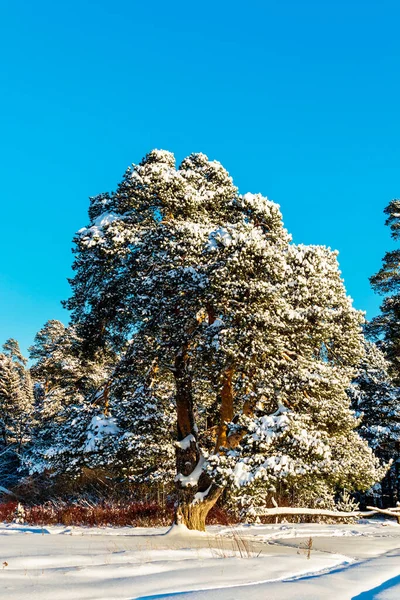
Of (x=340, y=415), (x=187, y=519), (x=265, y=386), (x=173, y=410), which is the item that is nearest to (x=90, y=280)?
(x=173, y=410)

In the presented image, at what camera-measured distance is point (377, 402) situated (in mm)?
27703

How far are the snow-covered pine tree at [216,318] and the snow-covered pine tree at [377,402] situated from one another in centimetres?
1599

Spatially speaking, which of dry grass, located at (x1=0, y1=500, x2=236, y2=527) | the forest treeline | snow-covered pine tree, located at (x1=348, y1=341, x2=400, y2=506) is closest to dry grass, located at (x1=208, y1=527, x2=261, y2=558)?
the forest treeline

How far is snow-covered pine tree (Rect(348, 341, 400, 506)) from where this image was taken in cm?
2723

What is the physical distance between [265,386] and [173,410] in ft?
16.1

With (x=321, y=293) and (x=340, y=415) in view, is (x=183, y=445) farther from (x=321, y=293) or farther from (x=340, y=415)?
(x=321, y=293)

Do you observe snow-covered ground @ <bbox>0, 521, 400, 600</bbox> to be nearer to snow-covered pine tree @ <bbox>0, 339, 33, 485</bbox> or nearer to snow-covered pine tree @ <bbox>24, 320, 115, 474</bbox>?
snow-covered pine tree @ <bbox>24, 320, 115, 474</bbox>

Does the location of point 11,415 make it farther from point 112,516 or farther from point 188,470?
point 188,470

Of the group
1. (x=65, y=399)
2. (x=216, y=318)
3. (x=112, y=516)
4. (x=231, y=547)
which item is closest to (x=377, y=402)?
(x=112, y=516)

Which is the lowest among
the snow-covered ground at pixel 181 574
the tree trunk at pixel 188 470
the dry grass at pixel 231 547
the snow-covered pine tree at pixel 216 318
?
the dry grass at pixel 231 547

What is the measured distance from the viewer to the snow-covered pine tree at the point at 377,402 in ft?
89.4

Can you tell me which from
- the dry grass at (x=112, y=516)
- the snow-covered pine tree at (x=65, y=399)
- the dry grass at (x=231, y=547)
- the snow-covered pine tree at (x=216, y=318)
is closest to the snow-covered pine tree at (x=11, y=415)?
the snow-covered pine tree at (x=65, y=399)

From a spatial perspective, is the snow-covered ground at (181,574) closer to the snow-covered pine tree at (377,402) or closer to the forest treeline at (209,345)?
the forest treeline at (209,345)

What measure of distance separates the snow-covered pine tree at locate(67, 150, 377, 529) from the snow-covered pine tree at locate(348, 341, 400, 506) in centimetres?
1599
